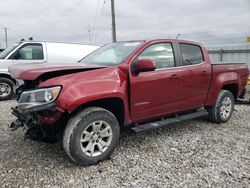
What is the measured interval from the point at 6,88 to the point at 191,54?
6.01m

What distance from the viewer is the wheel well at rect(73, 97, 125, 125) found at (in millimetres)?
3396

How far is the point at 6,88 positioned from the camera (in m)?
7.80

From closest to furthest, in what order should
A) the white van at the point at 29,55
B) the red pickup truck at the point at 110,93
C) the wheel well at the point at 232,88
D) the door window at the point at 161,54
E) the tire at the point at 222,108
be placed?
the red pickup truck at the point at 110,93, the door window at the point at 161,54, the tire at the point at 222,108, the wheel well at the point at 232,88, the white van at the point at 29,55

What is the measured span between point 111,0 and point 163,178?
15.7m

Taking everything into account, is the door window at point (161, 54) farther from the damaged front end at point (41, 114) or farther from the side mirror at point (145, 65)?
the damaged front end at point (41, 114)

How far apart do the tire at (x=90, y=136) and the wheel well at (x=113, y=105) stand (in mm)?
149

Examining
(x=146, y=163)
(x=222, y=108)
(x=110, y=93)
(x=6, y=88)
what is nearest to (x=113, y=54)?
(x=110, y=93)

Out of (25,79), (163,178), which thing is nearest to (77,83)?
(25,79)

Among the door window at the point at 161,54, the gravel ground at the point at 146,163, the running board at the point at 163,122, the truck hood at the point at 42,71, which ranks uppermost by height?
the door window at the point at 161,54

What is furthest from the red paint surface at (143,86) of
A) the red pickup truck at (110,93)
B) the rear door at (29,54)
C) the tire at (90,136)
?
the rear door at (29,54)

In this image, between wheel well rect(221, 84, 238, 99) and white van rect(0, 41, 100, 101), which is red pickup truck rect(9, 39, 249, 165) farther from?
white van rect(0, 41, 100, 101)

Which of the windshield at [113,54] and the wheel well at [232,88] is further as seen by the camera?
the wheel well at [232,88]

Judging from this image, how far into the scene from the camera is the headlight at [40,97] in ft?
9.63

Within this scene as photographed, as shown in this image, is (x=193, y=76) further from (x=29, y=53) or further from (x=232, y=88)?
(x=29, y=53)
